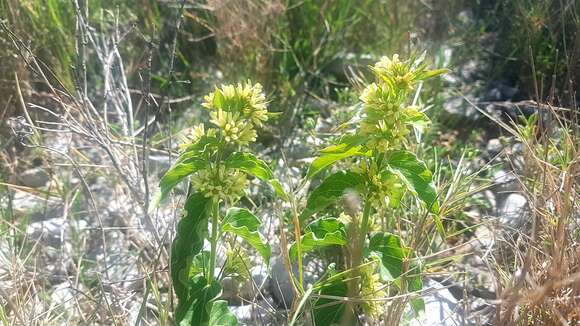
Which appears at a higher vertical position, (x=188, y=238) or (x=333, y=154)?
(x=333, y=154)

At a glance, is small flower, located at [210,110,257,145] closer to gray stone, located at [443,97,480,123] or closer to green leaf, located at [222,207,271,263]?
green leaf, located at [222,207,271,263]

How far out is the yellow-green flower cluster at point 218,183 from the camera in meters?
1.49

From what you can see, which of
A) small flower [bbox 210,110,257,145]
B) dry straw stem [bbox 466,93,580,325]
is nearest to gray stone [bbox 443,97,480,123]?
dry straw stem [bbox 466,93,580,325]

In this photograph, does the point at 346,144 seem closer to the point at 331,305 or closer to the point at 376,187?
the point at 376,187

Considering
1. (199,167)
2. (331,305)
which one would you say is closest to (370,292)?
(331,305)

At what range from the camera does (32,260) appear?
2.23m

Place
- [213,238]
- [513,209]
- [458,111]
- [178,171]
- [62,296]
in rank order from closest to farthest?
[178,171]
[213,238]
[62,296]
[513,209]
[458,111]

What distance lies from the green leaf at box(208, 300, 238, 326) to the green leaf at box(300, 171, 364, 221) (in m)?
0.27

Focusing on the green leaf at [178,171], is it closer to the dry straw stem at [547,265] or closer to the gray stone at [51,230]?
the dry straw stem at [547,265]

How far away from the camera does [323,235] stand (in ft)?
5.22

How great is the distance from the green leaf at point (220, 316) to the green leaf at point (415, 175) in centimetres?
49

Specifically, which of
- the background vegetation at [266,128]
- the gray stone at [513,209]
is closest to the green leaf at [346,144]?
the background vegetation at [266,128]

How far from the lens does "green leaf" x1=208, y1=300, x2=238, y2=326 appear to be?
1.56 m

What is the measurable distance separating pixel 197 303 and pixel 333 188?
0.40 metres
